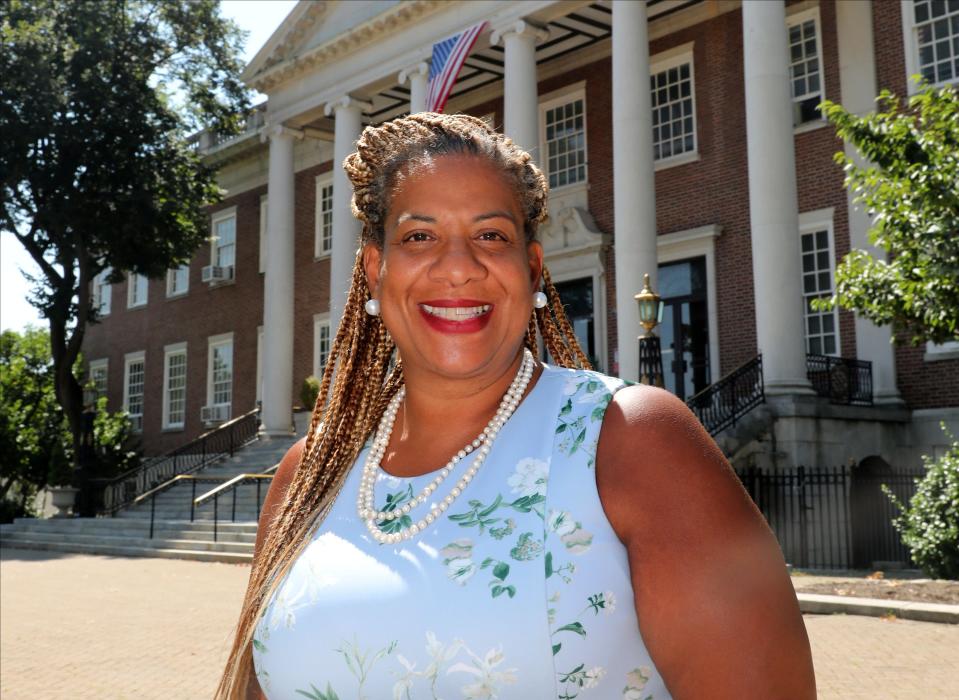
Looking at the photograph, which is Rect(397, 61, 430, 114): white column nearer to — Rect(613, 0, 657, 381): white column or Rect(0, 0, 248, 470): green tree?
Rect(613, 0, 657, 381): white column

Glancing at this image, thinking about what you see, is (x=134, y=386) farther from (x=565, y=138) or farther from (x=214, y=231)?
(x=565, y=138)

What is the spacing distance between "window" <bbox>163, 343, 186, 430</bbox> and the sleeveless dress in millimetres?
34326

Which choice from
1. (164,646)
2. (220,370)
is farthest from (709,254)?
(220,370)

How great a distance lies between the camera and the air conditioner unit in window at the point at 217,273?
109 ft

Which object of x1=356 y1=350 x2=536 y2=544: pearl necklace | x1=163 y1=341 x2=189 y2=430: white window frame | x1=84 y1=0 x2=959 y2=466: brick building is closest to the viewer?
x1=356 y1=350 x2=536 y2=544: pearl necklace

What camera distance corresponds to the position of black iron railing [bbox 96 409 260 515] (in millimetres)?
25188

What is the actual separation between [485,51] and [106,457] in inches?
606

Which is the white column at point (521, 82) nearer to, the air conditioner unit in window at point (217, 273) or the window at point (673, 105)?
the window at point (673, 105)

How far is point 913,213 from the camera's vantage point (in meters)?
10.8

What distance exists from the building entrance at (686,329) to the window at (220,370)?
1670 centimetres

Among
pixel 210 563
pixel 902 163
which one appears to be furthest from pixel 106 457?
pixel 902 163

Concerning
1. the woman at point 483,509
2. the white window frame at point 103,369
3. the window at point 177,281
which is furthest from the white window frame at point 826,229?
the white window frame at point 103,369

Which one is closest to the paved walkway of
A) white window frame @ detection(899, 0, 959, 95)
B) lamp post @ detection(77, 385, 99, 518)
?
lamp post @ detection(77, 385, 99, 518)

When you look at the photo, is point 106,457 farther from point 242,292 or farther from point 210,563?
point 210,563
